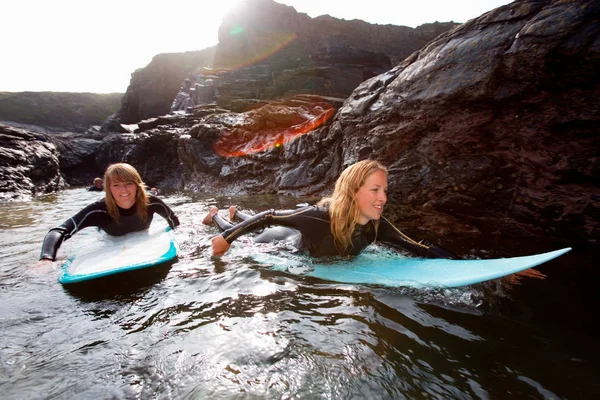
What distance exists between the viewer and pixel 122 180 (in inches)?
148

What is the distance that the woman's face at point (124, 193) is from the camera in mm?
3742

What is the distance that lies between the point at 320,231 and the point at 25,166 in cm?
1464

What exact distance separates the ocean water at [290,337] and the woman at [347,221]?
0.55 metres

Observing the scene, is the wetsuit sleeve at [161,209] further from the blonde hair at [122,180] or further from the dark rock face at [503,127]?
the dark rock face at [503,127]

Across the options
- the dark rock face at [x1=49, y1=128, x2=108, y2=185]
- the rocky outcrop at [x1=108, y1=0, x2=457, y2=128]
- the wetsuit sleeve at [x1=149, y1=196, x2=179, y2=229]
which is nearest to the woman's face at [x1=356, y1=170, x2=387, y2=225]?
the wetsuit sleeve at [x1=149, y1=196, x2=179, y2=229]

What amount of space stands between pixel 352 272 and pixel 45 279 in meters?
3.04

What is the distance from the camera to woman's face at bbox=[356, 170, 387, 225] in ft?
9.81

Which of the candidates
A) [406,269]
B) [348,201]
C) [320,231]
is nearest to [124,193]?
[320,231]

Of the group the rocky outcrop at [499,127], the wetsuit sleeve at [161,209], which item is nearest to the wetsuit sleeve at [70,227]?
the wetsuit sleeve at [161,209]

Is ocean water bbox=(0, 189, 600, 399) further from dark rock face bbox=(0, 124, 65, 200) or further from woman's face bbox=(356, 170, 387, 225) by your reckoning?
dark rock face bbox=(0, 124, 65, 200)

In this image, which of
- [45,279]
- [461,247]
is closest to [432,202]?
[461,247]

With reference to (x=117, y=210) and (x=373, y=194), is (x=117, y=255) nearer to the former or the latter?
(x=117, y=210)

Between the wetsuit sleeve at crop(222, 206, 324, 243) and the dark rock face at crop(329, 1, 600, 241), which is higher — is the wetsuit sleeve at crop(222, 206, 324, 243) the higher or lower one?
the lower one

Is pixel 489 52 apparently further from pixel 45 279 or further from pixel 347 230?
pixel 45 279
